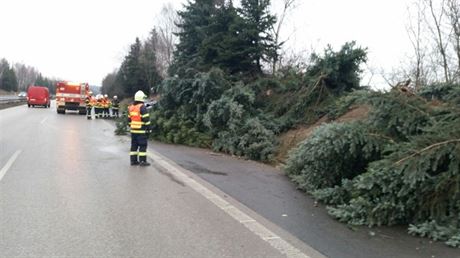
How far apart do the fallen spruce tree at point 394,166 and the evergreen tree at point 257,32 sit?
10689mm

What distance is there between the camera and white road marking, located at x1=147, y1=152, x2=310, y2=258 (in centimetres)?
520

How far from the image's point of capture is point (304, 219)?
21.3 ft

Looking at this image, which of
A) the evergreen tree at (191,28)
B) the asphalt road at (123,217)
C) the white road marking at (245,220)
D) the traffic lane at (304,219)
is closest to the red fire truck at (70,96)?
the evergreen tree at (191,28)

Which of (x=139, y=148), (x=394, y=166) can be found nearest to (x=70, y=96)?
(x=139, y=148)

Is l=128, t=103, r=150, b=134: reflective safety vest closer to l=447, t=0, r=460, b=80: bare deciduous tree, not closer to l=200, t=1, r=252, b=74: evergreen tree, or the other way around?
l=200, t=1, r=252, b=74: evergreen tree

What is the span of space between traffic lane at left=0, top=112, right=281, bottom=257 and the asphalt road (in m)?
0.01

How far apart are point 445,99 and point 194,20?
20454 mm

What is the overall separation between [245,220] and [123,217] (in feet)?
5.37

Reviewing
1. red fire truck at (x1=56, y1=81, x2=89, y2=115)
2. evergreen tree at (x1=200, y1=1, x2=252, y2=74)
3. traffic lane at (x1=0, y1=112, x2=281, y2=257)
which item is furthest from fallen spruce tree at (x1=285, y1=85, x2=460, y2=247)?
red fire truck at (x1=56, y1=81, x2=89, y2=115)

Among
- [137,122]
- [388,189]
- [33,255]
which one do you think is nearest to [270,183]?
[388,189]

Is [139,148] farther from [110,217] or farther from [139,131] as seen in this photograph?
[110,217]

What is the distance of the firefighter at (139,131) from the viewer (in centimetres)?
1155

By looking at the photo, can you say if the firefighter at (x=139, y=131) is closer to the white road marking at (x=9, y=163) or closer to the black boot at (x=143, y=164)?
the black boot at (x=143, y=164)

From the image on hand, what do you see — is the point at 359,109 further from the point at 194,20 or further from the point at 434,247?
the point at 194,20
